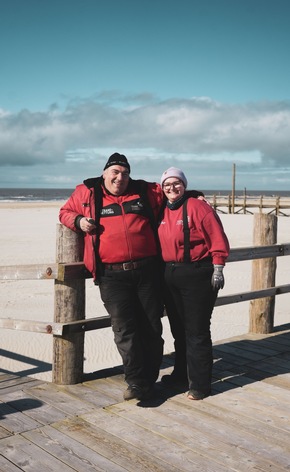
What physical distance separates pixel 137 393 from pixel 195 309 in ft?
2.72

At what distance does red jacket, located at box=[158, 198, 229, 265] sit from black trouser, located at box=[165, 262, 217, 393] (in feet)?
0.35

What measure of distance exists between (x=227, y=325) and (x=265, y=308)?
262 cm

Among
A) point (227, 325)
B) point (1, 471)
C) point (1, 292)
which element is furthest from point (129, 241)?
point (1, 292)

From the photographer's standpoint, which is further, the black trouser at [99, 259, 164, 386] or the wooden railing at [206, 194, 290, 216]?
the wooden railing at [206, 194, 290, 216]

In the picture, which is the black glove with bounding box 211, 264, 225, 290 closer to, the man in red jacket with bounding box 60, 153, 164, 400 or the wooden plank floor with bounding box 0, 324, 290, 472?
the man in red jacket with bounding box 60, 153, 164, 400

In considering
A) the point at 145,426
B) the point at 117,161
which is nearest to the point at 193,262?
the point at 117,161

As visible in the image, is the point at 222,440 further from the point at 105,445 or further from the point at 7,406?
the point at 7,406

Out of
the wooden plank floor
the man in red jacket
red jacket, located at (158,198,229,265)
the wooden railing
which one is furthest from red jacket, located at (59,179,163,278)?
the wooden railing

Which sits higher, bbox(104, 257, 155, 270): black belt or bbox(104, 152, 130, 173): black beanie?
bbox(104, 152, 130, 173): black beanie

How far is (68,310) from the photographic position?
4.71 metres

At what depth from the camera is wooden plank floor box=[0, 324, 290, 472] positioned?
133 inches

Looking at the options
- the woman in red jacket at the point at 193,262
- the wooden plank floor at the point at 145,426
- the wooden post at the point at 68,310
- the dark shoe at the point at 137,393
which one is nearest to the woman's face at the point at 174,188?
the woman in red jacket at the point at 193,262

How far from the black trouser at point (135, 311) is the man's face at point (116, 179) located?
0.64m

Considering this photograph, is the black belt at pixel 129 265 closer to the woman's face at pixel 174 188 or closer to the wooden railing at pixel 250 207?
the woman's face at pixel 174 188
